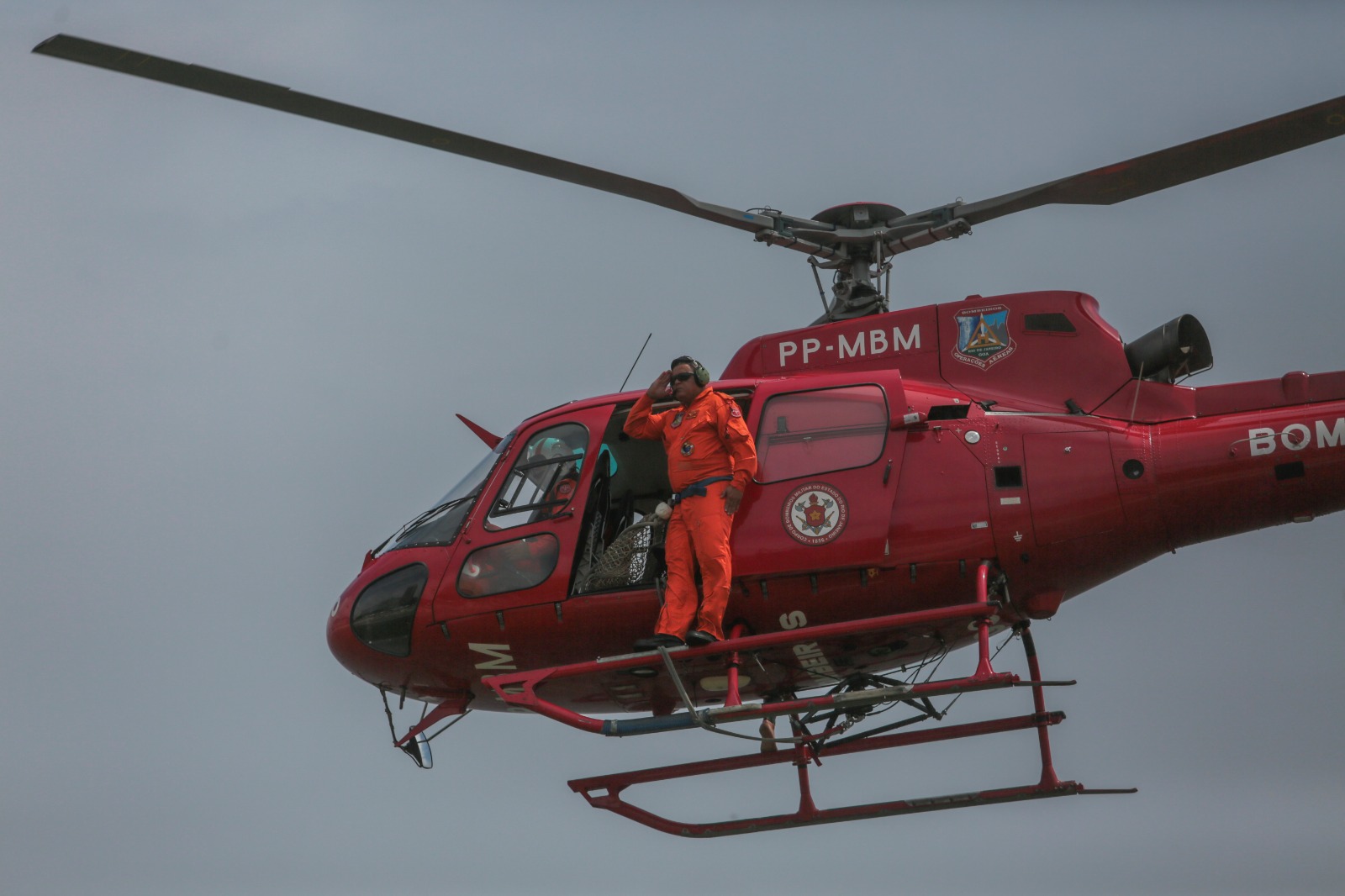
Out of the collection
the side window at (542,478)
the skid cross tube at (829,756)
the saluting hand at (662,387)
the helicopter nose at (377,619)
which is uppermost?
the saluting hand at (662,387)

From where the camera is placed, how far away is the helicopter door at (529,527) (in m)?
11.9

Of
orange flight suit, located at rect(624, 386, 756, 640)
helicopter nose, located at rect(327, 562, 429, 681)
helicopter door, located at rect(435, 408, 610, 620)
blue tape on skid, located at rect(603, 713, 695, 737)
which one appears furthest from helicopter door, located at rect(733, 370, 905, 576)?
helicopter nose, located at rect(327, 562, 429, 681)

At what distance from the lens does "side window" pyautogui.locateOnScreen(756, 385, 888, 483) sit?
37.2 feet

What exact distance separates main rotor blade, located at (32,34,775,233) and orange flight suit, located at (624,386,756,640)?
2050 millimetres

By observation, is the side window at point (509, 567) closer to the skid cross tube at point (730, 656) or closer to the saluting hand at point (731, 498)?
the skid cross tube at point (730, 656)

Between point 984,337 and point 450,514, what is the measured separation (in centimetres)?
448

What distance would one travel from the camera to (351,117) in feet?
40.8

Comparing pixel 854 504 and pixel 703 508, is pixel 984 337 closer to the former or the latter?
pixel 854 504

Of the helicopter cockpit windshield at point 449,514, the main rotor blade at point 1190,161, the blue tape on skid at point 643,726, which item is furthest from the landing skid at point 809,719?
the main rotor blade at point 1190,161

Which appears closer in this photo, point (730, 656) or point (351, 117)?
point (730, 656)

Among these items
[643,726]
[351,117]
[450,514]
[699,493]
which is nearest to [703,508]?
[699,493]

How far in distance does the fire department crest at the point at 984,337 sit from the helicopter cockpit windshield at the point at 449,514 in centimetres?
371

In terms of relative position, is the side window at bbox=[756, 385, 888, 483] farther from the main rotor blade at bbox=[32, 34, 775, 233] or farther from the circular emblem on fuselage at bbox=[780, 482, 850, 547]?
the main rotor blade at bbox=[32, 34, 775, 233]

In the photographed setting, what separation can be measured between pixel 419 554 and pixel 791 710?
3.54 metres
